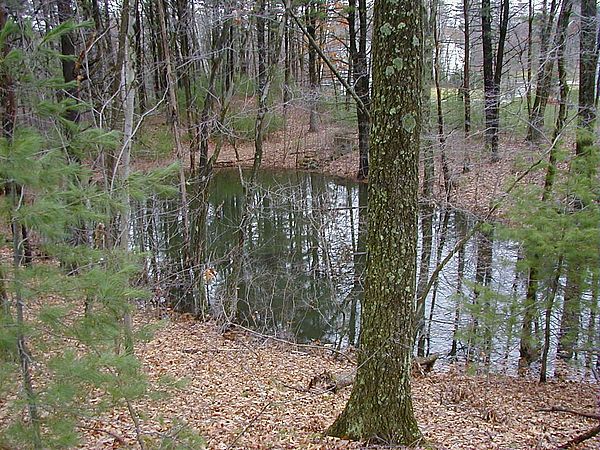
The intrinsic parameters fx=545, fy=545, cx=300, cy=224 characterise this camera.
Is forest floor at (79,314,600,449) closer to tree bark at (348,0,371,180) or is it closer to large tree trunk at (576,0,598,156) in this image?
large tree trunk at (576,0,598,156)

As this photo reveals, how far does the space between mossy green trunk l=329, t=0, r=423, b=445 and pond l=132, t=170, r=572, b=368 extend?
421cm

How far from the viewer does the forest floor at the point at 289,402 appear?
517cm

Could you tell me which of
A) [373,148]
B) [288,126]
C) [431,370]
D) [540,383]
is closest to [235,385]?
[431,370]

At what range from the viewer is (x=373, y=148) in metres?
4.23

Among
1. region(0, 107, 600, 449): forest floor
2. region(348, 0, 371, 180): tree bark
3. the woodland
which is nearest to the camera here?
the woodland

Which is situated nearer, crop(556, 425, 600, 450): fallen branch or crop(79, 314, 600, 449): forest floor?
crop(556, 425, 600, 450): fallen branch

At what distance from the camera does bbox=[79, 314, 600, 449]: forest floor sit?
5.17 meters

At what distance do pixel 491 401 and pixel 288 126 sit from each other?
64.1 ft

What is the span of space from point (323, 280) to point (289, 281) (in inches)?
31.3

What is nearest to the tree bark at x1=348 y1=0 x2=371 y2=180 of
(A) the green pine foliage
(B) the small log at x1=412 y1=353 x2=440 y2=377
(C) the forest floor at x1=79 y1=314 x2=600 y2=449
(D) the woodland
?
(D) the woodland

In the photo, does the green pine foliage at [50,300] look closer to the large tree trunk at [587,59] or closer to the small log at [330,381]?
the small log at [330,381]

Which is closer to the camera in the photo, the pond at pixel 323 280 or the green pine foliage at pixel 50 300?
the green pine foliage at pixel 50 300

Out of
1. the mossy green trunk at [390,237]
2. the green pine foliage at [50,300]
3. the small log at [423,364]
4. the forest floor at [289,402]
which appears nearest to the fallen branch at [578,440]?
the forest floor at [289,402]

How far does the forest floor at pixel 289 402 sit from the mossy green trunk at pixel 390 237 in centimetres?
39
